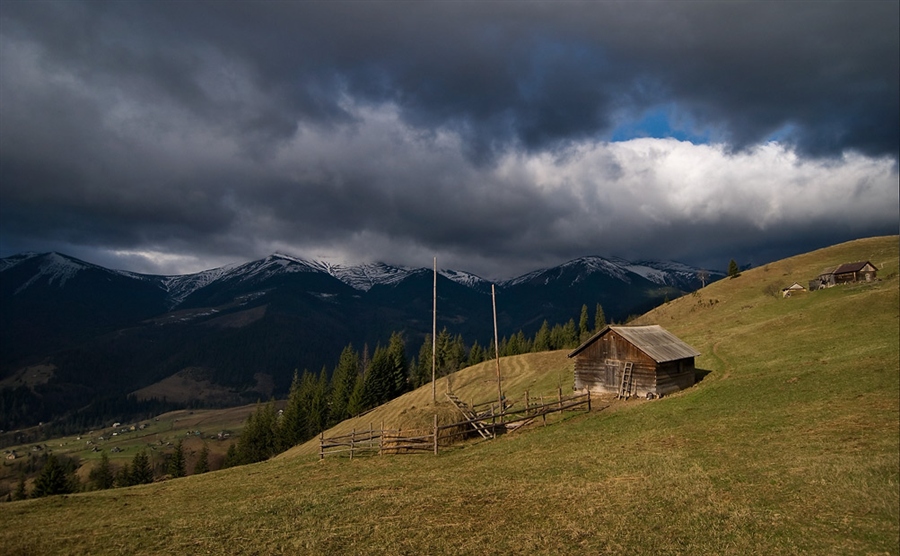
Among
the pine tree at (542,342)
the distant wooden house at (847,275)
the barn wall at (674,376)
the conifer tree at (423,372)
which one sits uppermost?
the distant wooden house at (847,275)

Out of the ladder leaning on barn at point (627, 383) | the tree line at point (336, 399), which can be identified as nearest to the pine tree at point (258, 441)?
the tree line at point (336, 399)

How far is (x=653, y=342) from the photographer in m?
46.7

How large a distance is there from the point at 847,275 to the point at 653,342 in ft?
218

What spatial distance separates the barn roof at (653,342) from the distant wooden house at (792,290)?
5377 centimetres

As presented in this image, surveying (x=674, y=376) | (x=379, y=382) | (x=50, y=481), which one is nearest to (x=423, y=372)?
(x=379, y=382)

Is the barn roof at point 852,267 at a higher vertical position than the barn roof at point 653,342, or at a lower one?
higher

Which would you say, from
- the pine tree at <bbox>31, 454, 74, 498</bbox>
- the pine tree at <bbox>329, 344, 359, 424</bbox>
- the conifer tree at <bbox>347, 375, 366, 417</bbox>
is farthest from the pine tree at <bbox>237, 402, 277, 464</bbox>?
the pine tree at <bbox>31, 454, 74, 498</bbox>

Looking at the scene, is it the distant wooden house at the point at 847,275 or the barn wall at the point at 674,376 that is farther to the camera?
the distant wooden house at the point at 847,275

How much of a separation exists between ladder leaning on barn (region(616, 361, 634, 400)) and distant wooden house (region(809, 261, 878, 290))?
65485mm

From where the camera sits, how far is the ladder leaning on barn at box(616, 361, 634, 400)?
44.7 metres

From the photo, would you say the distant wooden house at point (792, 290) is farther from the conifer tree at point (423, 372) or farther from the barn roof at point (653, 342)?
the conifer tree at point (423, 372)

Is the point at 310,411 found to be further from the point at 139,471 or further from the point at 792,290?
the point at 792,290

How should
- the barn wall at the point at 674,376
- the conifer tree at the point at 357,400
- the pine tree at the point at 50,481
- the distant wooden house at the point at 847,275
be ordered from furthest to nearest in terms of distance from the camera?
the conifer tree at the point at 357,400
the distant wooden house at the point at 847,275
the pine tree at the point at 50,481
the barn wall at the point at 674,376

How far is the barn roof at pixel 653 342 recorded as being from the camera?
144ft
